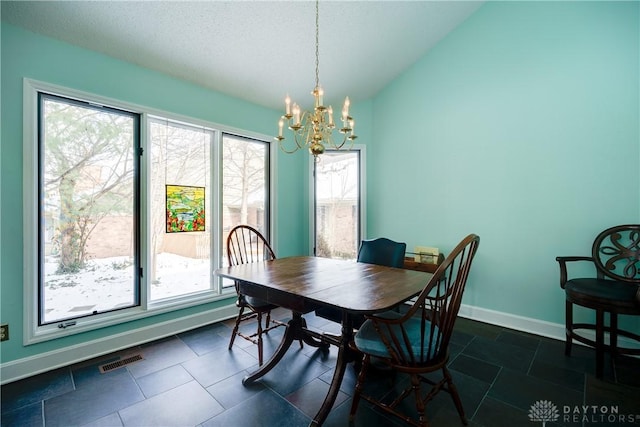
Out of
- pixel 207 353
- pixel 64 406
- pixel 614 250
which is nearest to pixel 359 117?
pixel 614 250

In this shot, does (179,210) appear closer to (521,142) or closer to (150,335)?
(150,335)

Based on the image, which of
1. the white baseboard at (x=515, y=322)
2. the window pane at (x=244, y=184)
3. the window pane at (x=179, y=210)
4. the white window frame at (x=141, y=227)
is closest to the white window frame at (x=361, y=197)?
the window pane at (x=244, y=184)

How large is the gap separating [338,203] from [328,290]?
7.93 feet

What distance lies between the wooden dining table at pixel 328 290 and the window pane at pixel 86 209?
1.21 meters

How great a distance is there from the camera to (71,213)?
232cm

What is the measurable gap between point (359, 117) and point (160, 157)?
Result: 255cm

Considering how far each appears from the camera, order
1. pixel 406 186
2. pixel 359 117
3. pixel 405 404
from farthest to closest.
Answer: pixel 359 117 → pixel 406 186 → pixel 405 404

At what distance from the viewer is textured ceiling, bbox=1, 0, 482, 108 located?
2119 millimetres

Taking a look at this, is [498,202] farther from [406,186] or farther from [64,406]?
[64,406]

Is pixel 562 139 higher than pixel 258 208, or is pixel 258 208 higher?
pixel 562 139

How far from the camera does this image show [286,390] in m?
1.92

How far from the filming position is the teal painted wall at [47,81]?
2.01 meters
